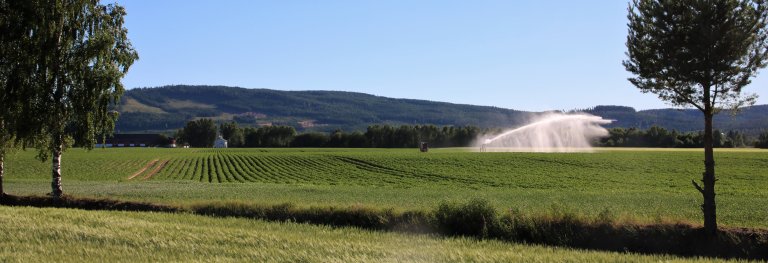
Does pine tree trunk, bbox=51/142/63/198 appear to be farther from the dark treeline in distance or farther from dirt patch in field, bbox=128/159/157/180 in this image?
the dark treeline in distance

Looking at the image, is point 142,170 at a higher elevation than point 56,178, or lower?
lower

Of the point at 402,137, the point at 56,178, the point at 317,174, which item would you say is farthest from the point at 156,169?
the point at 402,137

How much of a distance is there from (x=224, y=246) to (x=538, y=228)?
8.57 meters

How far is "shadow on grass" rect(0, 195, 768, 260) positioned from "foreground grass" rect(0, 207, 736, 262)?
1.98m

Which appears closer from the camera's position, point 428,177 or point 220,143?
point 428,177

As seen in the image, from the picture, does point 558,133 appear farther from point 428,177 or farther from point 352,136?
point 352,136

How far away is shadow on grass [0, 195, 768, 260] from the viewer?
14820 millimetres

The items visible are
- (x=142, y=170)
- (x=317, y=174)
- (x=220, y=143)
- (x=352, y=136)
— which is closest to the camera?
(x=317, y=174)

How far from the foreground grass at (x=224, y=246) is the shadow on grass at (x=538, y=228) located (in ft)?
6.49

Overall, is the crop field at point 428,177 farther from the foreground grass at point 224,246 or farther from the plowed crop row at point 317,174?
the foreground grass at point 224,246

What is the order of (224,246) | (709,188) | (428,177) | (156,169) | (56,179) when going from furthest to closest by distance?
1. (156,169)
2. (428,177)
3. (56,179)
4. (709,188)
5. (224,246)

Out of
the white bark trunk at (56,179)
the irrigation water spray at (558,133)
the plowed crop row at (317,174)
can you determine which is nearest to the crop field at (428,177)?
the plowed crop row at (317,174)

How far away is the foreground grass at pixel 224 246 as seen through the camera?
1080 cm

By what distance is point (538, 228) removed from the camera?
54.1 ft
